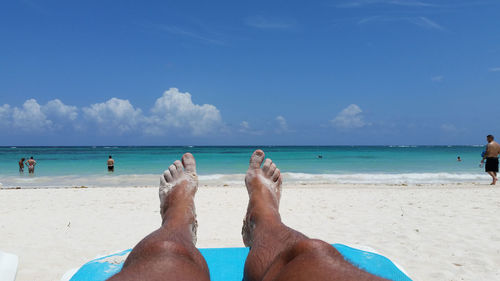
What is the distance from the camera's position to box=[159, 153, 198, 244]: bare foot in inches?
89.0

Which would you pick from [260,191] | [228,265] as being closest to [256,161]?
[260,191]

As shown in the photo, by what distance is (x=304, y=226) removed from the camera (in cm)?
421

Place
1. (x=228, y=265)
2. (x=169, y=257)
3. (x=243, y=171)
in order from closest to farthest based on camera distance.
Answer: (x=169, y=257), (x=228, y=265), (x=243, y=171)

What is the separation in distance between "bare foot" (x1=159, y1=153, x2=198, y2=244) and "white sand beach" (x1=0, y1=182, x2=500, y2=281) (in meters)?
0.98

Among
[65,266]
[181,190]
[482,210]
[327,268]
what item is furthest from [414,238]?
[65,266]

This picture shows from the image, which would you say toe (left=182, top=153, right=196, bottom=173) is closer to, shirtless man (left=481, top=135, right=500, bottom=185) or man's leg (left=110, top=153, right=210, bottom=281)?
man's leg (left=110, top=153, right=210, bottom=281)

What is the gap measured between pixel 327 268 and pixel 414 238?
9.33 ft

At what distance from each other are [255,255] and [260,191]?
1.13 metres

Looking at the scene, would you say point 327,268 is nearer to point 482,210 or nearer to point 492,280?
point 492,280

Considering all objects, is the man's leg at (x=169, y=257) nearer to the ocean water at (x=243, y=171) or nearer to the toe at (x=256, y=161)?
the toe at (x=256, y=161)

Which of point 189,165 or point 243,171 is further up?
point 189,165

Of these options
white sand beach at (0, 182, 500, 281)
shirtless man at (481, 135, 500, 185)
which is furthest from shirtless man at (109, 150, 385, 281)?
shirtless man at (481, 135, 500, 185)

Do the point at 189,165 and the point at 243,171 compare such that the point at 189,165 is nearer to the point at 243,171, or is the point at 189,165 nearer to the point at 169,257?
the point at 169,257

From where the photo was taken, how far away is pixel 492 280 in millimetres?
2324
